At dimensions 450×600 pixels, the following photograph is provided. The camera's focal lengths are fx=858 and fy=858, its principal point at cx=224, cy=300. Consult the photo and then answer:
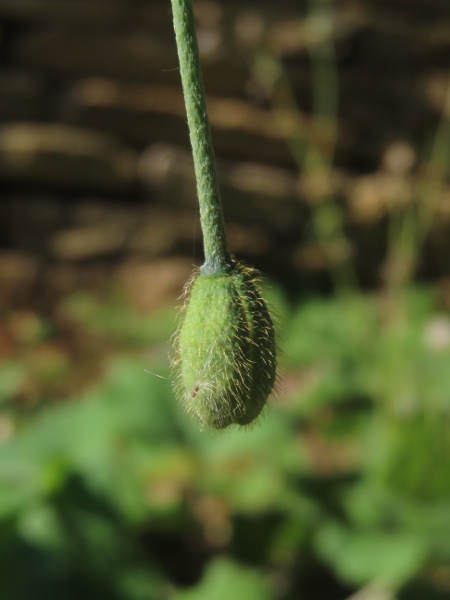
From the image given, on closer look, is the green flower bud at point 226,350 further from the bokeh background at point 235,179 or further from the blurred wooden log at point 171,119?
the blurred wooden log at point 171,119

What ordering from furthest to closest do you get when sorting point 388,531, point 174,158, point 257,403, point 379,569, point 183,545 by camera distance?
1. point 174,158
2. point 183,545
3. point 388,531
4. point 379,569
5. point 257,403

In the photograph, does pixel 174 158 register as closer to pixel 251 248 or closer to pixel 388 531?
pixel 251 248

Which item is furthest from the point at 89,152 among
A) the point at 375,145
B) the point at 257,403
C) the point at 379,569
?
the point at 257,403

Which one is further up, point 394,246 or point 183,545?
point 394,246

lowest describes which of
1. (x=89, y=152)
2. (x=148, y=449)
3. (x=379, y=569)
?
(x=379, y=569)

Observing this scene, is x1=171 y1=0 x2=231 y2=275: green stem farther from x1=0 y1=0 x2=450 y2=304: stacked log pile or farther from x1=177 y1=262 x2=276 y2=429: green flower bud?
x1=0 y1=0 x2=450 y2=304: stacked log pile

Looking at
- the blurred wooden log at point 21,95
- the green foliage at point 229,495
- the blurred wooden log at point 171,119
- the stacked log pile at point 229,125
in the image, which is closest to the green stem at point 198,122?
the green foliage at point 229,495

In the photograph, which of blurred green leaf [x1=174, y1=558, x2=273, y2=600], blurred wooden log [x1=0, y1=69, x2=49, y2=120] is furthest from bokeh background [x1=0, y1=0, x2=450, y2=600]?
blurred green leaf [x1=174, y1=558, x2=273, y2=600]
